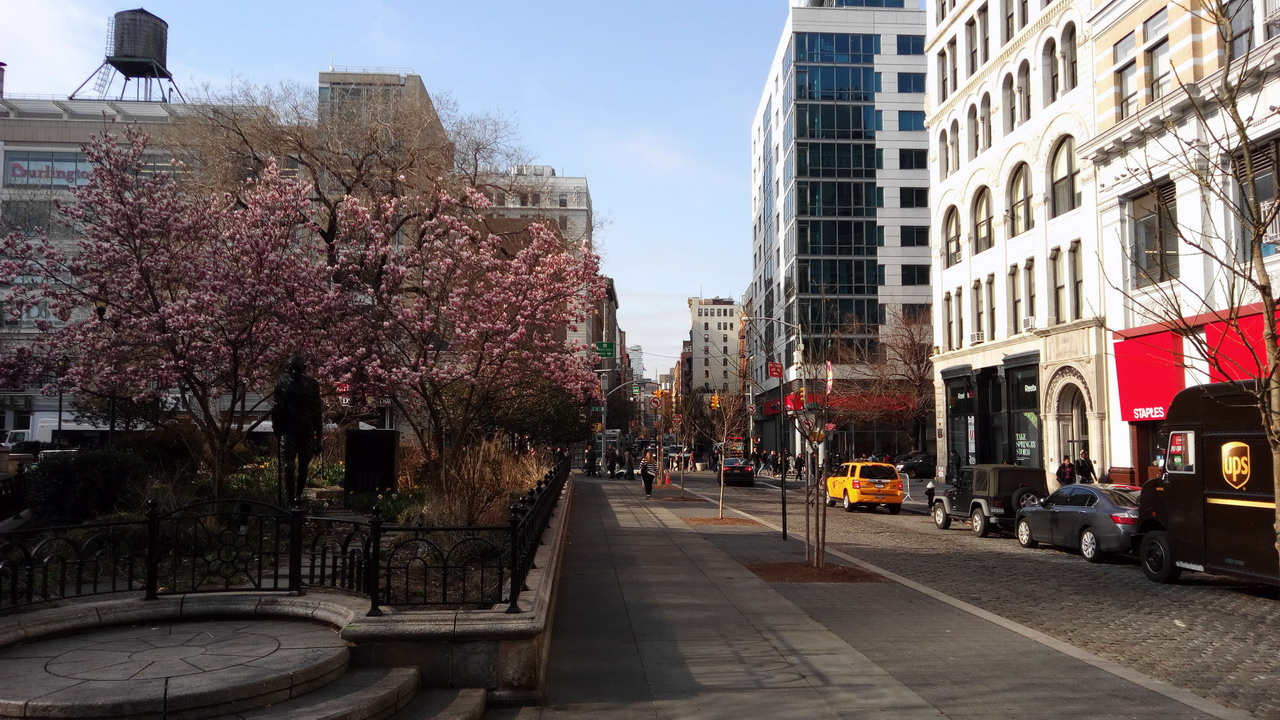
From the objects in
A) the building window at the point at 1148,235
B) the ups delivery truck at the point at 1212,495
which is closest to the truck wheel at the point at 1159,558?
the ups delivery truck at the point at 1212,495

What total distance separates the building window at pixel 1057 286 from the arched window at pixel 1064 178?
5.05 feet

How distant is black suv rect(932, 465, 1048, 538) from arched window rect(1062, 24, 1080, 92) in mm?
17295

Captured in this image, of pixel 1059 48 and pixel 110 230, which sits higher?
pixel 1059 48

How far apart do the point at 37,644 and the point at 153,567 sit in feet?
3.48

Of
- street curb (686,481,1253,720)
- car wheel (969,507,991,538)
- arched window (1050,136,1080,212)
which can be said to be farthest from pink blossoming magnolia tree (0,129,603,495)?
arched window (1050,136,1080,212)

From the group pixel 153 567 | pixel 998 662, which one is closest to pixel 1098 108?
pixel 998 662

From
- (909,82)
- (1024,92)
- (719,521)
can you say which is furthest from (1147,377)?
(909,82)

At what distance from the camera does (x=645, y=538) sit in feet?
61.5

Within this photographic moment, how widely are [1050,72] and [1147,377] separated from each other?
1305 cm

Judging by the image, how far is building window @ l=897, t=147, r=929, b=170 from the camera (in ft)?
212

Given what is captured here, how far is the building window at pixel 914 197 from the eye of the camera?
6462 cm

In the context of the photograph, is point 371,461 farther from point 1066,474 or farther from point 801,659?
point 1066,474

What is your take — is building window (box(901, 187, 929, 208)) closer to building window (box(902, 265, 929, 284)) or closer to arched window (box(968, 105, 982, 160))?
building window (box(902, 265, 929, 284))

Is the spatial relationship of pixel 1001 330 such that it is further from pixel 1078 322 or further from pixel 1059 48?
pixel 1059 48
